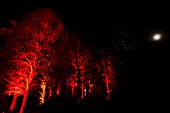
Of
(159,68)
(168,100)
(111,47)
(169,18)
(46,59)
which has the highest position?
(111,47)

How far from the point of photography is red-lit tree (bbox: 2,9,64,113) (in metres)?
15.1

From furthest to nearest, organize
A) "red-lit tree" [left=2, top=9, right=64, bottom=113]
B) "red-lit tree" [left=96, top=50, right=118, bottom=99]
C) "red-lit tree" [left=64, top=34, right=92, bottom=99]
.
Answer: "red-lit tree" [left=96, top=50, right=118, bottom=99]
"red-lit tree" [left=64, top=34, right=92, bottom=99]
"red-lit tree" [left=2, top=9, right=64, bottom=113]

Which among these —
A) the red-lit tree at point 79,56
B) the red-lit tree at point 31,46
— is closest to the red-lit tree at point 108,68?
the red-lit tree at point 79,56

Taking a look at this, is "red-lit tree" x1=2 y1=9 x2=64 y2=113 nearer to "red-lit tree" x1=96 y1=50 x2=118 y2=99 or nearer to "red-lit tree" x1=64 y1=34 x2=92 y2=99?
"red-lit tree" x1=64 y1=34 x2=92 y2=99

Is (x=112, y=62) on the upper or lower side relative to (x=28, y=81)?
upper

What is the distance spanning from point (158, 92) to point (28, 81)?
13.3 m

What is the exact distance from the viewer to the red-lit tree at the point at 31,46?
15.1m

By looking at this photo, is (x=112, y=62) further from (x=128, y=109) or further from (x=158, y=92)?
(x=128, y=109)

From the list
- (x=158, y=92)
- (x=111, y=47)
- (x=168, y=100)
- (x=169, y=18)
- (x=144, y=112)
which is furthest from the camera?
(x=111, y=47)

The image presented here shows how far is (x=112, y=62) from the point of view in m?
25.5

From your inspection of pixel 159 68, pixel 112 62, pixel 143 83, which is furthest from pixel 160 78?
pixel 112 62

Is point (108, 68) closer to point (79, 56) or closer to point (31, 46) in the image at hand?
point (79, 56)

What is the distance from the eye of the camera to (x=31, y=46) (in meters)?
15.4

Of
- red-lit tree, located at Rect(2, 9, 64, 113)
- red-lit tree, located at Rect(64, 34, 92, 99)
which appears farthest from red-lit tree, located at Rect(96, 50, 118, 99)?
red-lit tree, located at Rect(2, 9, 64, 113)
